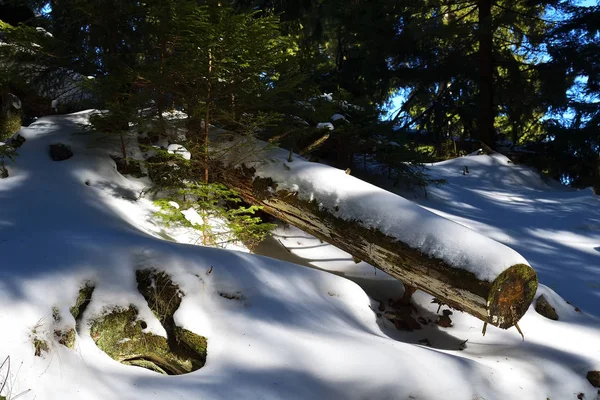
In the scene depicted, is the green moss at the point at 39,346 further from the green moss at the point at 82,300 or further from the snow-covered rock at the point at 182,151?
the snow-covered rock at the point at 182,151

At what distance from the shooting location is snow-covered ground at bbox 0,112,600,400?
8.01ft

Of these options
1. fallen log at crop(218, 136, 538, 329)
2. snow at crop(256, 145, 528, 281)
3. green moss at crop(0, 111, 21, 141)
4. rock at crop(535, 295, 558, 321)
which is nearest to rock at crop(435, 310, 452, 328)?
fallen log at crop(218, 136, 538, 329)

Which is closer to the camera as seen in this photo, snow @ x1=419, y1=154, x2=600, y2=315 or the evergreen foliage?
the evergreen foliage

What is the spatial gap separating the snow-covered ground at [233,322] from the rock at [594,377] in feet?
0.17

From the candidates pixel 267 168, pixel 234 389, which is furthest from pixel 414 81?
pixel 234 389

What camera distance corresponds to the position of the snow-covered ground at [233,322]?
244 centimetres

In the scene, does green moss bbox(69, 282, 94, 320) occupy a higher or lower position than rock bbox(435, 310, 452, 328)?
higher

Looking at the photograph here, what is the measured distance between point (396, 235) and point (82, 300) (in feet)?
9.18

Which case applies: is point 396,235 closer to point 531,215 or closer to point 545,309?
point 545,309

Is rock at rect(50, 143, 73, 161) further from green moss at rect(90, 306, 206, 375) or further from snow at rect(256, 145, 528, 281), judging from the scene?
green moss at rect(90, 306, 206, 375)

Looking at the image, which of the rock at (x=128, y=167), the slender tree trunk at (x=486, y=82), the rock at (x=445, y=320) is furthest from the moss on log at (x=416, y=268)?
the slender tree trunk at (x=486, y=82)

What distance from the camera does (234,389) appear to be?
2.46 meters

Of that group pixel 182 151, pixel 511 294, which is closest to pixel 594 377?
pixel 511 294

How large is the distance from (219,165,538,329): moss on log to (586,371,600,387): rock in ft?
2.19
